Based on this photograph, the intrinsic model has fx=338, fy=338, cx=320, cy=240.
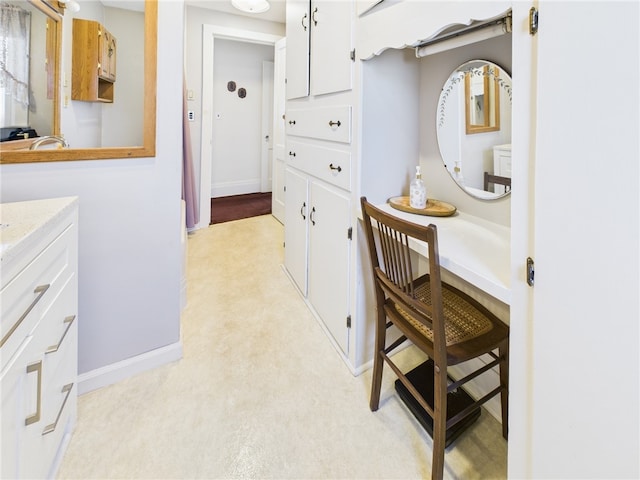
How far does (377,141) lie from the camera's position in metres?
1.53

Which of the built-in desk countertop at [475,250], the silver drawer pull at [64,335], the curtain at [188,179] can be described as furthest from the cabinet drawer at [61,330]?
the curtain at [188,179]

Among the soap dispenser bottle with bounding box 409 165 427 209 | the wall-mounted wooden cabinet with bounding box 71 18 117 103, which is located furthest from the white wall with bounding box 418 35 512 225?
the wall-mounted wooden cabinet with bounding box 71 18 117 103

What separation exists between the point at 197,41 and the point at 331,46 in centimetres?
280

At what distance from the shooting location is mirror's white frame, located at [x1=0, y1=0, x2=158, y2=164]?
1.26 meters

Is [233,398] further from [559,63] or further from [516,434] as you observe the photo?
[559,63]

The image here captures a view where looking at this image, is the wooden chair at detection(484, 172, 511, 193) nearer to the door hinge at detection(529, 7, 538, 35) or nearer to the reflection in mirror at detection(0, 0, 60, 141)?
the door hinge at detection(529, 7, 538, 35)

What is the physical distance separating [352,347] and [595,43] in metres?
1.43

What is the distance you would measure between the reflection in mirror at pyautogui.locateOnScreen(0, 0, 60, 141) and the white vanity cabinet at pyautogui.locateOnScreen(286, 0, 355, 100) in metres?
1.14

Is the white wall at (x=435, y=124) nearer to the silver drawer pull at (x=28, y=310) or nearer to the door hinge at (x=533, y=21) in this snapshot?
the door hinge at (x=533, y=21)

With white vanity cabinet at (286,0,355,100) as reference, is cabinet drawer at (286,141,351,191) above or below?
below

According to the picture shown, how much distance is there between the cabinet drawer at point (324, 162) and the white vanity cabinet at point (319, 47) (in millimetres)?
301

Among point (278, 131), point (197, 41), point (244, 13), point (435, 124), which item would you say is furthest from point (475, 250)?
point (244, 13)

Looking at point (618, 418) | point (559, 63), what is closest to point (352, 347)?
point (618, 418)

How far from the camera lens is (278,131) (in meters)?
4.25
